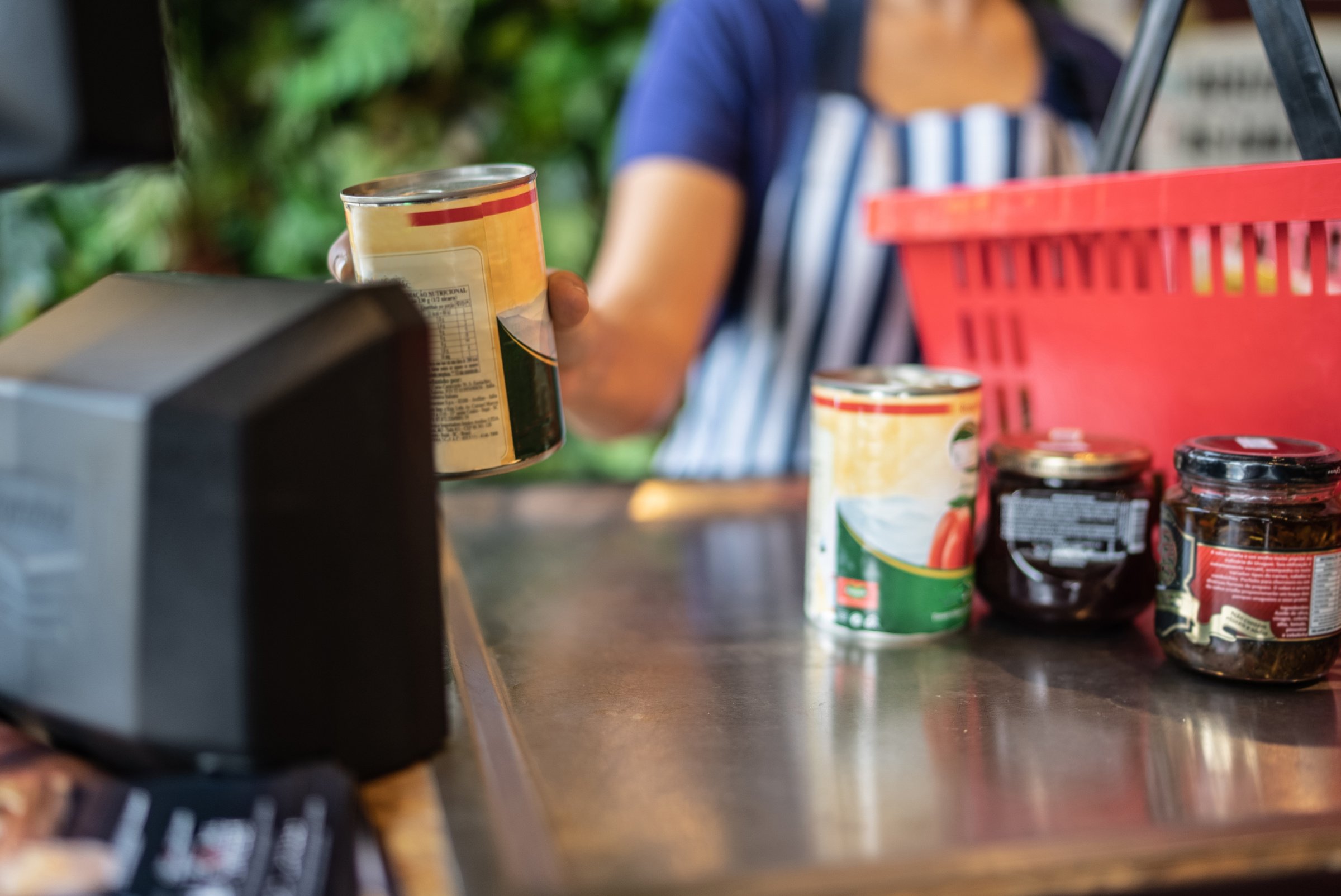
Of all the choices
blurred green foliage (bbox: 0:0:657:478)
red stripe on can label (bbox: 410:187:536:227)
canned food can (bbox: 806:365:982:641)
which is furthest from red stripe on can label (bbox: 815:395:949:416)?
blurred green foliage (bbox: 0:0:657:478)

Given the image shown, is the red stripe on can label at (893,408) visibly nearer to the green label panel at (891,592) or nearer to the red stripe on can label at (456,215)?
the green label panel at (891,592)

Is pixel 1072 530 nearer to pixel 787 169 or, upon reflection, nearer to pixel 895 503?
pixel 895 503

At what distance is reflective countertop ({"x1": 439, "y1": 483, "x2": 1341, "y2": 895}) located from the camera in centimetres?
44

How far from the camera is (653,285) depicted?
1185 millimetres

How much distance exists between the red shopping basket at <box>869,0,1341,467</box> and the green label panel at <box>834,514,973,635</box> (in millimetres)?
206

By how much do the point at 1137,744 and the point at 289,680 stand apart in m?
0.41

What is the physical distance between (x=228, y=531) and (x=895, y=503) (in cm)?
38

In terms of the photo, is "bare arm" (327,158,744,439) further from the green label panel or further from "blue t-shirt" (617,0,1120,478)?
the green label panel

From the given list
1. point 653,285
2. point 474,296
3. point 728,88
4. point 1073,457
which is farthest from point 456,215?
point 728,88

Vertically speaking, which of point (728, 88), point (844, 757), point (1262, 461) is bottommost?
point (844, 757)

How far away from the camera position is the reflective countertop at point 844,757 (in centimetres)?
44

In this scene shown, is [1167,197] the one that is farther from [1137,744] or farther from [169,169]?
[169,169]

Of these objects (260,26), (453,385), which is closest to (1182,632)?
(453,385)

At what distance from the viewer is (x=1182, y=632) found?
62 centimetres
